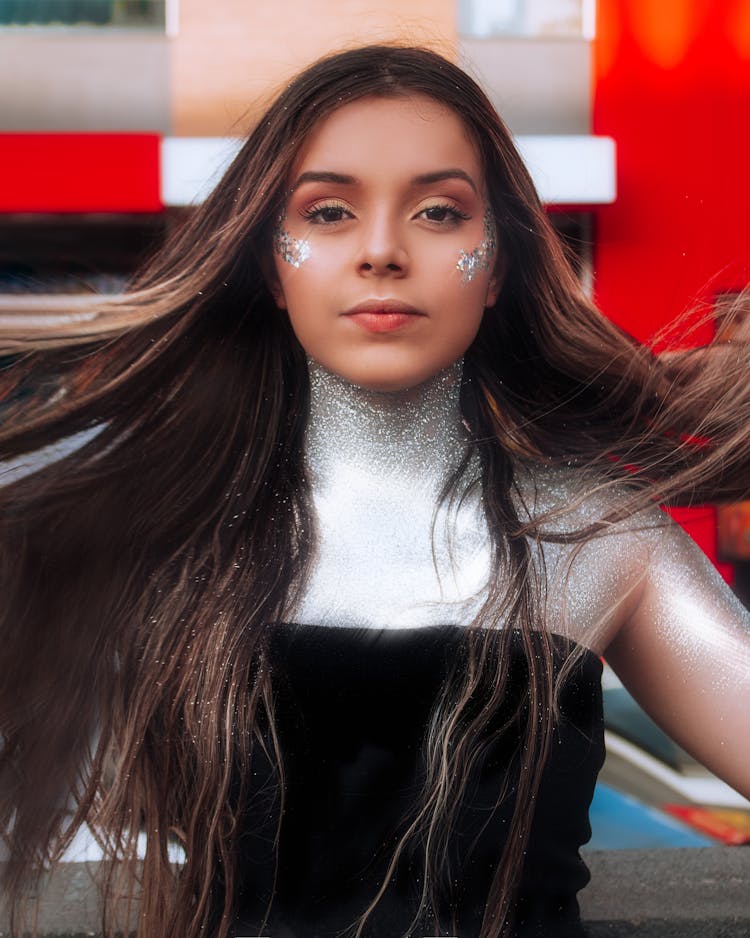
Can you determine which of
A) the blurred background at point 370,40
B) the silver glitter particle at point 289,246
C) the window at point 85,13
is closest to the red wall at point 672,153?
the blurred background at point 370,40

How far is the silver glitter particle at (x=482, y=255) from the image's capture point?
123cm

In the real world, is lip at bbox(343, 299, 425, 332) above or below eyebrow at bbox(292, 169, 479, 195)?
below

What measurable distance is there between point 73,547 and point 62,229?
0.37 metres

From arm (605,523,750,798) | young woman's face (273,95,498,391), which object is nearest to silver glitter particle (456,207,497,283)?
young woman's face (273,95,498,391)

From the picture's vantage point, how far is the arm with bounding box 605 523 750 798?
1258mm

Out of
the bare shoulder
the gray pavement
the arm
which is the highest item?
the bare shoulder

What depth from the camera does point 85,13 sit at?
1188 millimetres

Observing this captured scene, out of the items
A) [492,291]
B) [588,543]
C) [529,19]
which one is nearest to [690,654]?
[588,543]

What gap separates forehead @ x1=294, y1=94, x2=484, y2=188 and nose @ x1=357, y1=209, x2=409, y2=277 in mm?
55

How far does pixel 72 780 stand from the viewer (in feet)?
4.33

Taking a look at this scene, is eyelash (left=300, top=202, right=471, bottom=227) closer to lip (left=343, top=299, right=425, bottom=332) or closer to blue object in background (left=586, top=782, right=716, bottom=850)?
lip (left=343, top=299, right=425, bottom=332)

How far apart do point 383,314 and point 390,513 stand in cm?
23

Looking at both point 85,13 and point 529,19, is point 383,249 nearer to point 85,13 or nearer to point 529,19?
point 529,19

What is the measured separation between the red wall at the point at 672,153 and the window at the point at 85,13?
0.49 metres
